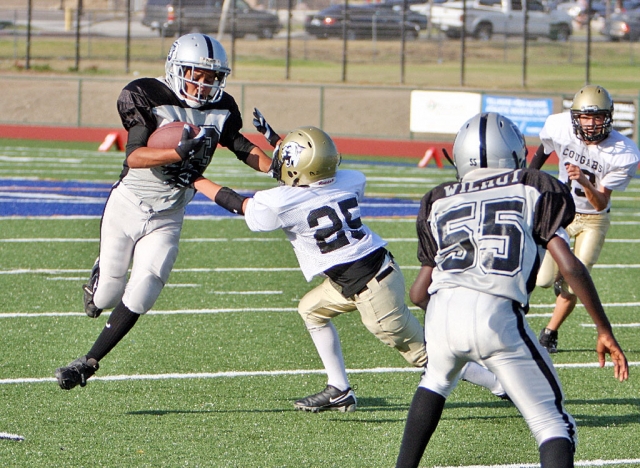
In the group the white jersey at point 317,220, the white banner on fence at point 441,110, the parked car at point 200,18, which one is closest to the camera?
the white jersey at point 317,220

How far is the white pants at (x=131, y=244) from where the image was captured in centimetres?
497

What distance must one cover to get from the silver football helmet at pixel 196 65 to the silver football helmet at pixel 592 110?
7.47ft

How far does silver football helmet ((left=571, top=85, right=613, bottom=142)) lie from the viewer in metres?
5.93

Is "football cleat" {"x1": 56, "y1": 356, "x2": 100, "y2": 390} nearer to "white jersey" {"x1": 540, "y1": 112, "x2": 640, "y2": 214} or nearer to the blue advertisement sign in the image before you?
"white jersey" {"x1": 540, "y1": 112, "x2": 640, "y2": 214}

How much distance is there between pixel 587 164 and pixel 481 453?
2.73 m

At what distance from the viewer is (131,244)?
16.7 ft

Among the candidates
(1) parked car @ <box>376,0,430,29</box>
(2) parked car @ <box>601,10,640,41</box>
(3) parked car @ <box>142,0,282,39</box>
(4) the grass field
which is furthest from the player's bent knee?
(2) parked car @ <box>601,10,640,41</box>

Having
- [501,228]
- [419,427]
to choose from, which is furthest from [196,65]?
[419,427]

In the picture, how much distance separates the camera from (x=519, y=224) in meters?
3.26

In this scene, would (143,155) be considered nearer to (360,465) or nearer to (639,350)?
(360,465)

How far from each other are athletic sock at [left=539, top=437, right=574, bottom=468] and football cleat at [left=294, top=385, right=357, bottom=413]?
1.73 m

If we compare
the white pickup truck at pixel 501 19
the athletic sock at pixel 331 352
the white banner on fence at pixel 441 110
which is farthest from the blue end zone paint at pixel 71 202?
the white pickup truck at pixel 501 19

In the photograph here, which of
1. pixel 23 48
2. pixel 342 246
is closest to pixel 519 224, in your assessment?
pixel 342 246

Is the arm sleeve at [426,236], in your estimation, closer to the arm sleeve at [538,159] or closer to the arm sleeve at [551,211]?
the arm sleeve at [551,211]
